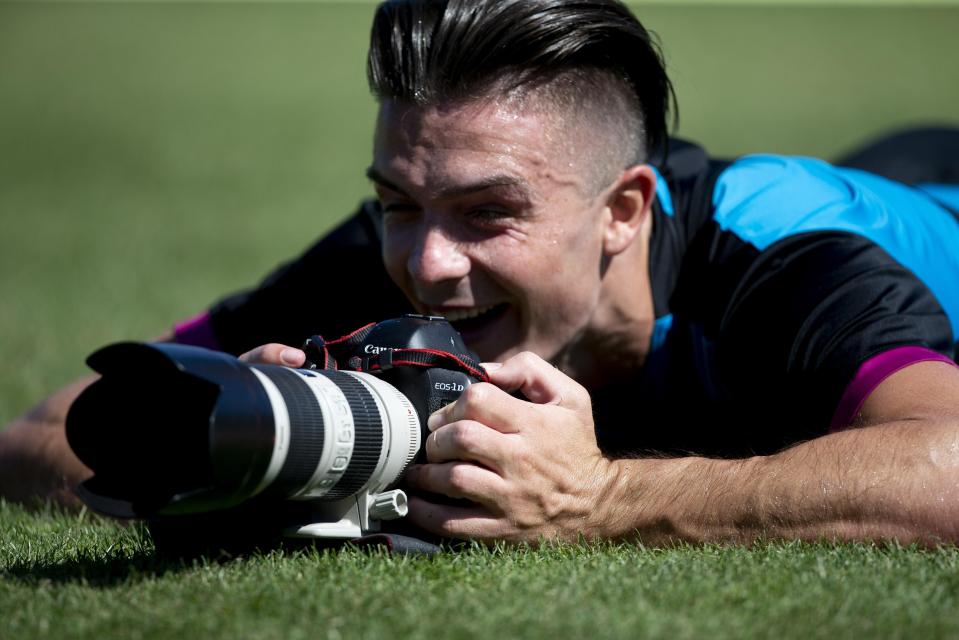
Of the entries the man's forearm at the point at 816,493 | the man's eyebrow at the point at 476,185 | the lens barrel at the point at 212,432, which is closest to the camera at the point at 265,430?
the lens barrel at the point at 212,432

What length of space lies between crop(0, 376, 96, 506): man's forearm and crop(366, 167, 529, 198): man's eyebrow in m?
1.34

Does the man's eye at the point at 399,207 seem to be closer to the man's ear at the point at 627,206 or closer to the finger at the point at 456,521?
the man's ear at the point at 627,206

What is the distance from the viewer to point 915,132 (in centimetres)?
665

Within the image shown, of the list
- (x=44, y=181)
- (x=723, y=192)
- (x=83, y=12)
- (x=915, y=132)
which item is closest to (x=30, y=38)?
(x=83, y=12)

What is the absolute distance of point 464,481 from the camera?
268 centimetres

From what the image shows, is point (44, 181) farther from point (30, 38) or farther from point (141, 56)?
point (30, 38)

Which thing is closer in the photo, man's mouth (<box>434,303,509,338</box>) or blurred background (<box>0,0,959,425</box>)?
man's mouth (<box>434,303,509,338</box>)

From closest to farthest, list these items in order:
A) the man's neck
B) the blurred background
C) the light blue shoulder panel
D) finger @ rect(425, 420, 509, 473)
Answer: finger @ rect(425, 420, 509, 473) < the light blue shoulder panel < the man's neck < the blurred background

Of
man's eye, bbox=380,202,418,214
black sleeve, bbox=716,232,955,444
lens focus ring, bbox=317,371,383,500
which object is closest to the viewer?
lens focus ring, bbox=317,371,383,500

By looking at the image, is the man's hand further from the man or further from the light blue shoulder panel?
the light blue shoulder panel

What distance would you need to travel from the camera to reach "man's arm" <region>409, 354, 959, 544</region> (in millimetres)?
2676

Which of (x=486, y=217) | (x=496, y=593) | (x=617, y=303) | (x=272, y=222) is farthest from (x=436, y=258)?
(x=272, y=222)

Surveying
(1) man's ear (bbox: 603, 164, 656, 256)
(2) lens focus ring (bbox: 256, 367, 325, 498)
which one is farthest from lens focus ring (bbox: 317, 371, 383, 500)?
(1) man's ear (bbox: 603, 164, 656, 256)

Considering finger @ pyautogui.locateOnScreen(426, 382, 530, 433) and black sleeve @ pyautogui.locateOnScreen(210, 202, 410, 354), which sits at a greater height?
finger @ pyautogui.locateOnScreen(426, 382, 530, 433)
